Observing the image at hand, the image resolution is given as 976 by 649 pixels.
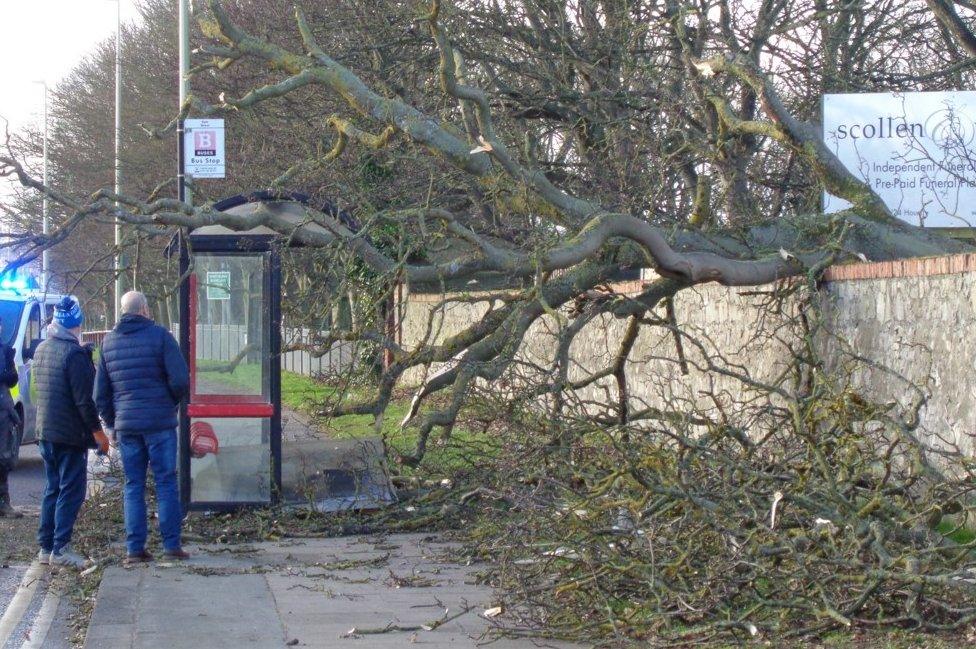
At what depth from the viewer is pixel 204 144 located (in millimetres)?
12117

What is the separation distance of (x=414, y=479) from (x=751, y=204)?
18.0ft

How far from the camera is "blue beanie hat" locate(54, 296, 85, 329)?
28.6ft

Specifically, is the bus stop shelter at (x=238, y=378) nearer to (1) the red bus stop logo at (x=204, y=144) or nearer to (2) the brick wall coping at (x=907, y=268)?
(1) the red bus stop logo at (x=204, y=144)

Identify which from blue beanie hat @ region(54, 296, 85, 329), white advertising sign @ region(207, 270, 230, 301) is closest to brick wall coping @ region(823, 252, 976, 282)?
white advertising sign @ region(207, 270, 230, 301)

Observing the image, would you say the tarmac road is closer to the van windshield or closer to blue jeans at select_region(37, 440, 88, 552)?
the van windshield

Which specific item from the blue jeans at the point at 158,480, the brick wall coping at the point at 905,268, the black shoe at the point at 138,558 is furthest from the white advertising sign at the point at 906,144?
the black shoe at the point at 138,558

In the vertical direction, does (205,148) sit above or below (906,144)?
below

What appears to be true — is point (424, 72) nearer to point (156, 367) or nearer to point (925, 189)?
point (925, 189)

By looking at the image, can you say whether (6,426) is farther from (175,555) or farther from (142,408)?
(175,555)

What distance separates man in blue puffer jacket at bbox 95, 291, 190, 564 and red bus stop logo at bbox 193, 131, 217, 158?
4.00 metres

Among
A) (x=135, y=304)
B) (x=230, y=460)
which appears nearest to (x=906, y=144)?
(x=230, y=460)

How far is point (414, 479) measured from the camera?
10164mm

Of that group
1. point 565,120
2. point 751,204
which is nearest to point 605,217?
point 751,204

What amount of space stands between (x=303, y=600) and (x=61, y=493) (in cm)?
241
